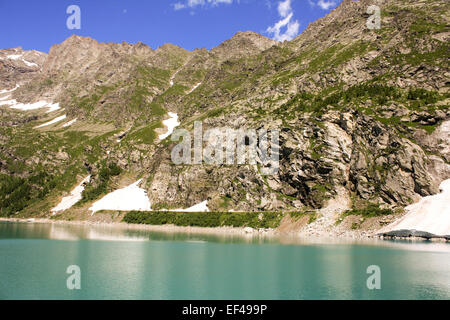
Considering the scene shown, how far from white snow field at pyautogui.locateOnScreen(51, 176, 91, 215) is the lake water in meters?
120

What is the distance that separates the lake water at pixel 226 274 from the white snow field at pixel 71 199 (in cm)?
11977

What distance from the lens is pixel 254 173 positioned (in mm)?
118812

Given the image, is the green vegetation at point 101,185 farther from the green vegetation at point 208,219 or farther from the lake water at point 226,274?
the lake water at point 226,274

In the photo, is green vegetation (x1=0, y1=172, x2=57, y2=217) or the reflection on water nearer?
the reflection on water

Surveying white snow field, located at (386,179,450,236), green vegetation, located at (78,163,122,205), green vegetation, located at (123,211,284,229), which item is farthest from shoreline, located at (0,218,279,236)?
white snow field, located at (386,179,450,236)

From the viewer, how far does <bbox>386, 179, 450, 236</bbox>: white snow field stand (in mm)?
68188

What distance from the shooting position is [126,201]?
15075cm

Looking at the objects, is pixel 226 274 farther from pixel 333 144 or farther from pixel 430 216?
pixel 333 144

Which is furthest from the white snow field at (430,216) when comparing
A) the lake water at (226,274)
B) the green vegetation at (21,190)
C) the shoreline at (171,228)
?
the green vegetation at (21,190)

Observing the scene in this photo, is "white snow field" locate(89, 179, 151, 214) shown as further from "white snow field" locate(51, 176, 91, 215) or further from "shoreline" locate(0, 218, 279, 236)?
"white snow field" locate(51, 176, 91, 215)

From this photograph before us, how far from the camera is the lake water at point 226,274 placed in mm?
28094

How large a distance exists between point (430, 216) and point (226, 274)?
56.8 m

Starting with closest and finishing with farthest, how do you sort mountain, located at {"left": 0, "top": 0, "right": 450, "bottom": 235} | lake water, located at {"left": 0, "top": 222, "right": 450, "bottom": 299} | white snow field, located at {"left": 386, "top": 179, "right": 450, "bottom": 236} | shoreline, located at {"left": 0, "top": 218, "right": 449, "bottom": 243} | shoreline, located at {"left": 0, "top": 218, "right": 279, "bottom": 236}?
lake water, located at {"left": 0, "top": 222, "right": 450, "bottom": 299}
white snow field, located at {"left": 386, "top": 179, "right": 450, "bottom": 236}
shoreline, located at {"left": 0, "top": 218, "right": 449, "bottom": 243}
mountain, located at {"left": 0, "top": 0, "right": 450, "bottom": 235}
shoreline, located at {"left": 0, "top": 218, "right": 279, "bottom": 236}
